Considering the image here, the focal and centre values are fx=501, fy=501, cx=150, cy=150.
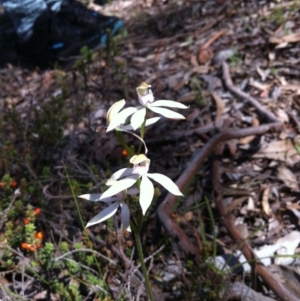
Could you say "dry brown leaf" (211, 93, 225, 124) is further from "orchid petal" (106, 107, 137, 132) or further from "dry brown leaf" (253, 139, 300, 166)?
"orchid petal" (106, 107, 137, 132)

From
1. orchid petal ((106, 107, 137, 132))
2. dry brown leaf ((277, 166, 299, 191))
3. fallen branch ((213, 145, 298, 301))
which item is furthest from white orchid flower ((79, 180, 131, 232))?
dry brown leaf ((277, 166, 299, 191))

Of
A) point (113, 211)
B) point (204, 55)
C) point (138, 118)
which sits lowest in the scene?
point (204, 55)

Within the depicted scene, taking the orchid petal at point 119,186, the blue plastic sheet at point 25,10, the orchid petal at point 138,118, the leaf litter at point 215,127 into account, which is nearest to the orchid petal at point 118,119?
the orchid petal at point 138,118

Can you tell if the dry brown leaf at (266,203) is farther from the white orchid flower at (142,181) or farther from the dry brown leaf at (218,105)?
the white orchid flower at (142,181)

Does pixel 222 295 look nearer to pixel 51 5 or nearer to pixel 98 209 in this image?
pixel 98 209

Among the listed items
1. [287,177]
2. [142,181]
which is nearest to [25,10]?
[287,177]

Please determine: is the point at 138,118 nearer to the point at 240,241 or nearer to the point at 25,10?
the point at 240,241
